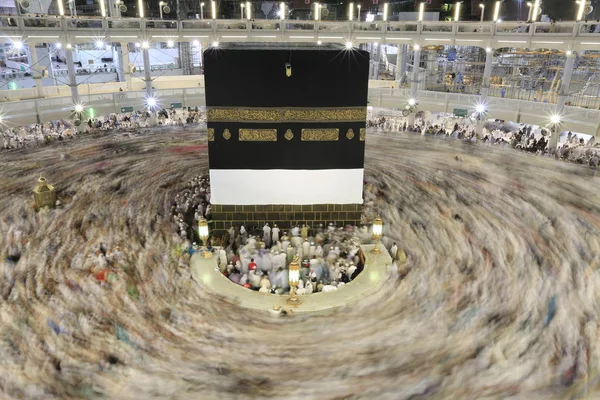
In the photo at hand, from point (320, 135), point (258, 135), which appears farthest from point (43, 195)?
point (320, 135)

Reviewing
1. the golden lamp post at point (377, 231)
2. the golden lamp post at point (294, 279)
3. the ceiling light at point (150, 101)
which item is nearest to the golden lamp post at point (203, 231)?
the golden lamp post at point (294, 279)

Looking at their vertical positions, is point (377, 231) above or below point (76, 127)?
below

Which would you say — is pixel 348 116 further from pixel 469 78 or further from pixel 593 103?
pixel 469 78

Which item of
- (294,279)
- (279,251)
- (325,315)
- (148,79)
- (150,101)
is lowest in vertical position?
(325,315)

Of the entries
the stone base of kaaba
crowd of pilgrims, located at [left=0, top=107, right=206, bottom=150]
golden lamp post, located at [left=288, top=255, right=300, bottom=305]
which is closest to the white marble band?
the stone base of kaaba


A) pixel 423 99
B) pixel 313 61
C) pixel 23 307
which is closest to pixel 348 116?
pixel 313 61

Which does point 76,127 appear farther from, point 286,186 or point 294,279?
point 294,279
